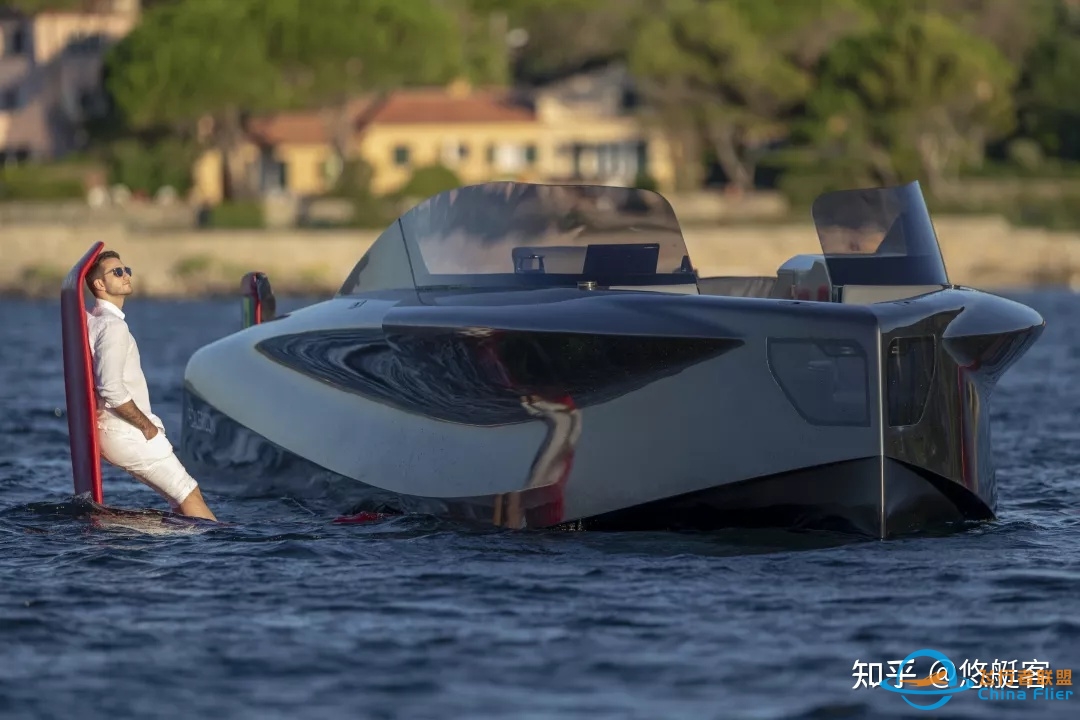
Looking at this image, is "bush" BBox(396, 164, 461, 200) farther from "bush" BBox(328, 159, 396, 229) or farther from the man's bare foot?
the man's bare foot

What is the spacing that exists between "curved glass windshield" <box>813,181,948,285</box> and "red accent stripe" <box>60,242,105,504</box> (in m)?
3.63

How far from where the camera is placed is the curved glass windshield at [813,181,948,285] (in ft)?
32.3

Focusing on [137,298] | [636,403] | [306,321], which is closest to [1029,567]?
[636,403]

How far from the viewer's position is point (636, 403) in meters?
8.78

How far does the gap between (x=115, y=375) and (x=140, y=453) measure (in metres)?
0.40

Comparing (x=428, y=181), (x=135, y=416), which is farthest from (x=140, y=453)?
(x=428, y=181)

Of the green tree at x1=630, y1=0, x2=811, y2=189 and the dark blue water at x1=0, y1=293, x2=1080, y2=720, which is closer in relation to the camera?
the dark blue water at x1=0, y1=293, x2=1080, y2=720

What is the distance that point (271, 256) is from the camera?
54.8 metres

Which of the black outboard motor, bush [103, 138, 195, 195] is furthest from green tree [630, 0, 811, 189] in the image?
the black outboard motor

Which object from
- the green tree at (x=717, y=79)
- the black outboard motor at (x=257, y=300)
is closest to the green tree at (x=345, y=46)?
the green tree at (x=717, y=79)

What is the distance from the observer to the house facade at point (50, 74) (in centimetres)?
7612

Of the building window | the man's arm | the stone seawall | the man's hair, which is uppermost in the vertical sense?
the building window

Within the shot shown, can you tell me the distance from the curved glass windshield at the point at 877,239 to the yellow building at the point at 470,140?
6605cm

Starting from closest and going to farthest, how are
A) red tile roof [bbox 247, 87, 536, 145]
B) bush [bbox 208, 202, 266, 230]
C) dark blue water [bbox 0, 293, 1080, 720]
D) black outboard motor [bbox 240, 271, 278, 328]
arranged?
dark blue water [bbox 0, 293, 1080, 720], black outboard motor [bbox 240, 271, 278, 328], bush [bbox 208, 202, 266, 230], red tile roof [bbox 247, 87, 536, 145]
